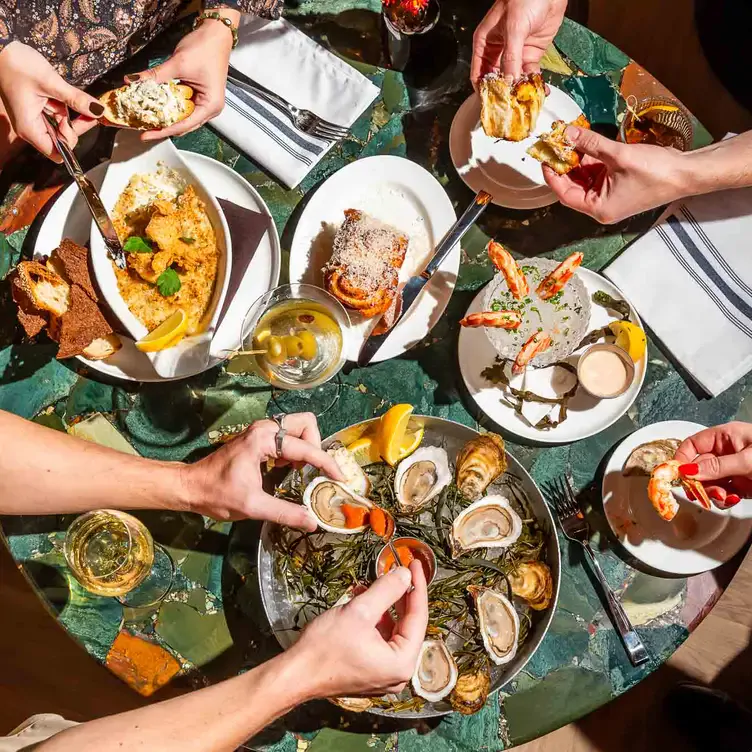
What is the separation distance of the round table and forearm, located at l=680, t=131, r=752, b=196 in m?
0.17

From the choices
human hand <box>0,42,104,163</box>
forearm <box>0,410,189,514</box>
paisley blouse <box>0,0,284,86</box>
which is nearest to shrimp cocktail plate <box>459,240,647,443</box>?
forearm <box>0,410,189,514</box>

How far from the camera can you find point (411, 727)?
2.08 meters

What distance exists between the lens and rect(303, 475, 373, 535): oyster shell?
200 cm

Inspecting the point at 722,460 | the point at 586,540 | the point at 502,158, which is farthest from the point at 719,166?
the point at 586,540

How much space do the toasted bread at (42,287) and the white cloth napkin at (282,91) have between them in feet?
2.46

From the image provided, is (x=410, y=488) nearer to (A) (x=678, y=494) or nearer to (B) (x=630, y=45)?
(A) (x=678, y=494)

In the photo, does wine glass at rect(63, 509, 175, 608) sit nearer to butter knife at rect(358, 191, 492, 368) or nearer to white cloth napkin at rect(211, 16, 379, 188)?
butter knife at rect(358, 191, 492, 368)

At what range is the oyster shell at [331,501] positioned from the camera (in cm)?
200

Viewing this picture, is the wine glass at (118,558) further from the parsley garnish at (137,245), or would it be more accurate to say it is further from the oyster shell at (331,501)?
the parsley garnish at (137,245)

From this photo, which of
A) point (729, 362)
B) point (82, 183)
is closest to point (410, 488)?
point (729, 362)

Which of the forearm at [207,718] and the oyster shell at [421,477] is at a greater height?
the oyster shell at [421,477]

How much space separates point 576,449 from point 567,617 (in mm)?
541

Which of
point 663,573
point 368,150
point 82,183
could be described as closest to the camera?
point 82,183

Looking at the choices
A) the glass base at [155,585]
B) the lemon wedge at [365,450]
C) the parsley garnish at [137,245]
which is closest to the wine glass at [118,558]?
the glass base at [155,585]
